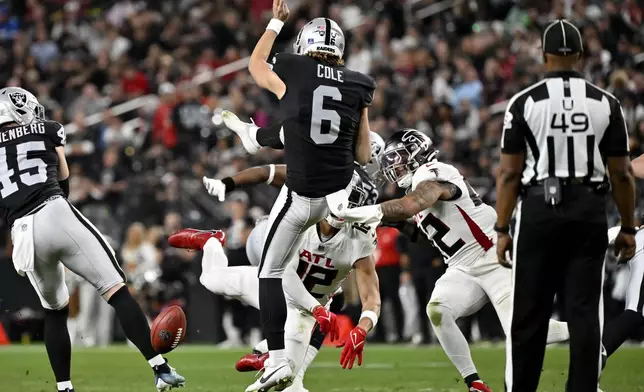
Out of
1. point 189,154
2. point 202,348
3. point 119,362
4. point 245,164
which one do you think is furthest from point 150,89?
point 119,362

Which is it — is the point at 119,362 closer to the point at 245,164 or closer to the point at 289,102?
the point at 245,164

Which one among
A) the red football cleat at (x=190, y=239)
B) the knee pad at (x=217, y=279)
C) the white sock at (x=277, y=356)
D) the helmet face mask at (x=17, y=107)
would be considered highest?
the helmet face mask at (x=17, y=107)

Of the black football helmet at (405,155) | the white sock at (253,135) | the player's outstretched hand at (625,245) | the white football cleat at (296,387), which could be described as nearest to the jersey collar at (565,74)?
the player's outstretched hand at (625,245)

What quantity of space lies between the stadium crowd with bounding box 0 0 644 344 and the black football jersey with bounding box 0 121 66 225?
22.6 feet

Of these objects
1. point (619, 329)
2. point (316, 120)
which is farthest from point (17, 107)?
point (619, 329)

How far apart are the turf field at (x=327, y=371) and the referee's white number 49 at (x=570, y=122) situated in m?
2.99

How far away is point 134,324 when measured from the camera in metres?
7.00

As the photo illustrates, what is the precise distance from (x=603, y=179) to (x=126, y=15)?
1606cm

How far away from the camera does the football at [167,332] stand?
708 centimetres

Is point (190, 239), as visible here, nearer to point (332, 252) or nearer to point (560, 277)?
point (332, 252)

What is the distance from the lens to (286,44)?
19141 mm

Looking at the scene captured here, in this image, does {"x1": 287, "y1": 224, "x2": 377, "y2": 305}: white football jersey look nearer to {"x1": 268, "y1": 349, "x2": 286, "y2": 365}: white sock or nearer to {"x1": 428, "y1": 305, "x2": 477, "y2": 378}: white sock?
{"x1": 428, "y1": 305, "x2": 477, "y2": 378}: white sock

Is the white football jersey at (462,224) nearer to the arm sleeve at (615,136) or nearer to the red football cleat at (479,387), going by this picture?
the red football cleat at (479,387)

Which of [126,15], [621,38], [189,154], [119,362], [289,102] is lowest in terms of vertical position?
[119,362]
